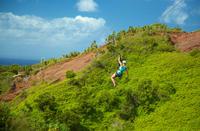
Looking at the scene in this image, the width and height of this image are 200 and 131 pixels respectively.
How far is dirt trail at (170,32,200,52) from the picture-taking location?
106 feet

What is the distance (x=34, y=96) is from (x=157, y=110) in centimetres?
1098

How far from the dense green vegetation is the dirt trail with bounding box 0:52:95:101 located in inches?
87.0

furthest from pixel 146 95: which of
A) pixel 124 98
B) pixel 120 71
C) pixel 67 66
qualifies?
pixel 67 66

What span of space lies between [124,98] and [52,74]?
11.8 metres

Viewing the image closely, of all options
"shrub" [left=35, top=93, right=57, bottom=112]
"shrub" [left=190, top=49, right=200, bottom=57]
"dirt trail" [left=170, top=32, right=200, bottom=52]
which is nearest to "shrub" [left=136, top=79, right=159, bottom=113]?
"shrub" [left=190, top=49, right=200, bottom=57]

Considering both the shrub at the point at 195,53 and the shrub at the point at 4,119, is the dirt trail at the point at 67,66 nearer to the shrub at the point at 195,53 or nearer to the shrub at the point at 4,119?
the shrub at the point at 195,53

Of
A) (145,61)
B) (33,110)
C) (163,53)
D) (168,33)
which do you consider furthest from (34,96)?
(168,33)

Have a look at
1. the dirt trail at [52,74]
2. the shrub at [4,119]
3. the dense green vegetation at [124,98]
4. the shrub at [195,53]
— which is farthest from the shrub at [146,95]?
the shrub at [4,119]

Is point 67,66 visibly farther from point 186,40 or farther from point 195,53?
point 195,53

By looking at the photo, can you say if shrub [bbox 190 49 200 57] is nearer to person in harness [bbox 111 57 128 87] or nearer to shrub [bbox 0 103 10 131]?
person in harness [bbox 111 57 128 87]

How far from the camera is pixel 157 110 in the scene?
78.3 ft

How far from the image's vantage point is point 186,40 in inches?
1355

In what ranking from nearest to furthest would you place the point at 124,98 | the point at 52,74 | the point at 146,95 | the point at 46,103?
the point at 146,95
the point at 46,103
the point at 124,98
the point at 52,74

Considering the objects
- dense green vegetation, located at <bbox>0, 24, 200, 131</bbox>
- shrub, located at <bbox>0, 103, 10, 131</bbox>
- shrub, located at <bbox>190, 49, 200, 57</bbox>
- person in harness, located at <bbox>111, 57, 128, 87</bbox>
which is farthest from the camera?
shrub, located at <bbox>190, 49, 200, 57</bbox>
